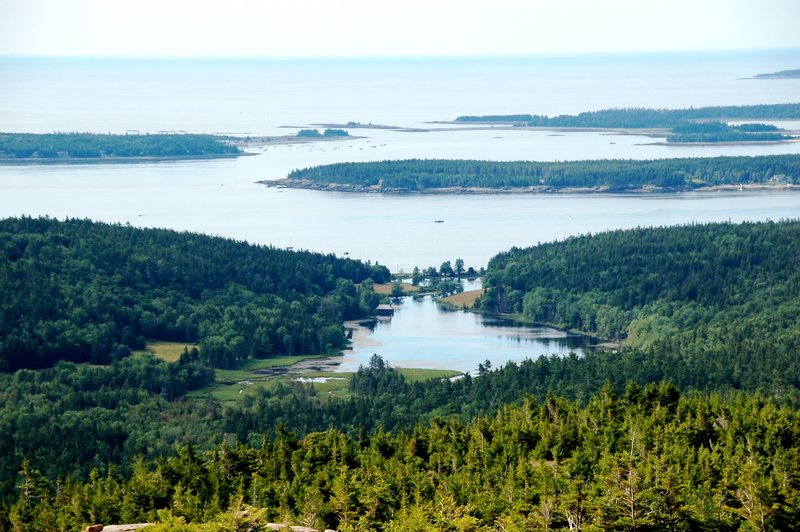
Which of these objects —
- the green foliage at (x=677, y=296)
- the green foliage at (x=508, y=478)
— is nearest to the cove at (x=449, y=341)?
the green foliage at (x=677, y=296)

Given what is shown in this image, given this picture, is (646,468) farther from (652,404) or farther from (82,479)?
(82,479)

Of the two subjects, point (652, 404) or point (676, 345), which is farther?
point (676, 345)

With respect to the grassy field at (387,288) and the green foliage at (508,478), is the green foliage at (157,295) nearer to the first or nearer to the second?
the grassy field at (387,288)

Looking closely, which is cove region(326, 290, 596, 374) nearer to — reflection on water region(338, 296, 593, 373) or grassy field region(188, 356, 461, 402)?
reflection on water region(338, 296, 593, 373)

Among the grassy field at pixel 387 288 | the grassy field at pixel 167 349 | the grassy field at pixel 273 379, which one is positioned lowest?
the grassy field at pixel 273 379

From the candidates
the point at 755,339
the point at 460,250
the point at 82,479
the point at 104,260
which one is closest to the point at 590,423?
the point at 82,479

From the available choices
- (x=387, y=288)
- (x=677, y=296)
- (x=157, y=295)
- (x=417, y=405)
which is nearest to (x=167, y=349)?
(x=157, y=295)
